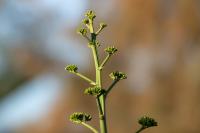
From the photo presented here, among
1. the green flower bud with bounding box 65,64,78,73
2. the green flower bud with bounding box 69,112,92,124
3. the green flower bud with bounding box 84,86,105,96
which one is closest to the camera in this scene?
the green flower bud with bounding box 84,86,105,96

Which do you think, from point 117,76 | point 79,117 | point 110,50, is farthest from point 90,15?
point 79,117

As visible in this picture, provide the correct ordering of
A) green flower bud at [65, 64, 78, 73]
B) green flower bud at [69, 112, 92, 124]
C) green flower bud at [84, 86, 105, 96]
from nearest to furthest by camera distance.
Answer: green flower bud at [84, 86, 105, 96]
green flower bud at [69, 112, 92, 124]
green flower bud at [65, 64, 78, 73]

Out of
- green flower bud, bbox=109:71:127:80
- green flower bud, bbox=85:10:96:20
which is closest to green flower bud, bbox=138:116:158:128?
green flower bud, bbox=109:71:127:80

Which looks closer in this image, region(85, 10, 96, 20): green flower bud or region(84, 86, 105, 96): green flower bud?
region(84, 86, 105, 96): green flower bud

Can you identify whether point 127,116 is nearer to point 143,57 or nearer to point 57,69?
point 143,57

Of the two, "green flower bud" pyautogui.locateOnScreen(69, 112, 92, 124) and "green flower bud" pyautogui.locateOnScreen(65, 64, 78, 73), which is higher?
"green flower bud" pyautogui.locateOnScreen(65, 64, 78, 73)

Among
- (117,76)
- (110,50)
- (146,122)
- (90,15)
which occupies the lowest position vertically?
(146,122)

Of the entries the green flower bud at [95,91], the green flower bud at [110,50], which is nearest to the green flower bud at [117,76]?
the green flower bud at [110,50]

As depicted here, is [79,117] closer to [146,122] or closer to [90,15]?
[146,122]

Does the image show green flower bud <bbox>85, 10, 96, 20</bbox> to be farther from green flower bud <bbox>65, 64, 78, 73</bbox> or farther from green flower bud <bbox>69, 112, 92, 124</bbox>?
green flower bud <bbox>69, 112, 92, 124</bbox>

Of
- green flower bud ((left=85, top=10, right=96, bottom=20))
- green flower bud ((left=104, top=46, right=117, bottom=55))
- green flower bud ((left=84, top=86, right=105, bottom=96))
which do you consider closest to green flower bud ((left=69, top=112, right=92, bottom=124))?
green flower bud ((left=84, top=86, right=105, bottom=96))

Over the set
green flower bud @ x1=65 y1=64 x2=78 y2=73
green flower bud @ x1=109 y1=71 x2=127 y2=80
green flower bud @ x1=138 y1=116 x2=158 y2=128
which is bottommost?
green flower bud @ x1=138 y1=116 x2=158 y2=128

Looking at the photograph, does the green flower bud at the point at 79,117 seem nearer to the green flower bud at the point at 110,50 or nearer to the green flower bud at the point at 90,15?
the green flower bud at the point at 110,50
